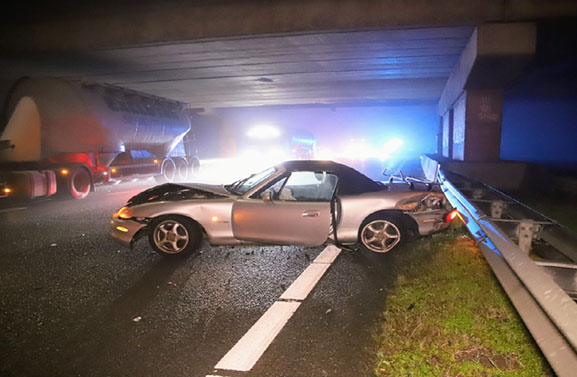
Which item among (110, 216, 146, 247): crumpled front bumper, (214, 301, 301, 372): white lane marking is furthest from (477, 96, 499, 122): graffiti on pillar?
(110, 216, 146, 247): crumpled front bumper

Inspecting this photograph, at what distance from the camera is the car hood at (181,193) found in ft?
17.5

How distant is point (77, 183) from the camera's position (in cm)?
1202

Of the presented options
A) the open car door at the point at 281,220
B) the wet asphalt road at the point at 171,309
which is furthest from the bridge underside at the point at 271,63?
the wet asphalt road at the point at 171,309

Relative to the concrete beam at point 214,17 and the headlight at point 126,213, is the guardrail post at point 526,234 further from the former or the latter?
the concrete beam at point 214,17

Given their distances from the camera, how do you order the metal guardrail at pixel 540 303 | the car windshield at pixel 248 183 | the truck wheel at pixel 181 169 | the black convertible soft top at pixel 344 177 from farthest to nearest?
the truck wheel at pixel 181 169
the car windshield at pixel 248 183
the black convertible soft top at pixel 344 177
the metal guardrail at pixel 540 303

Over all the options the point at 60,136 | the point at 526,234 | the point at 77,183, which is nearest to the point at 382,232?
the point at 526,234

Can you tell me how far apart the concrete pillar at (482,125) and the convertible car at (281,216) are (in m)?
8.06

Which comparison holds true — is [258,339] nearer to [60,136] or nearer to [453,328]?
[453,328]

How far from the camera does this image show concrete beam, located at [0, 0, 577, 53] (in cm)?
892

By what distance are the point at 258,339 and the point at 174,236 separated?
257cm

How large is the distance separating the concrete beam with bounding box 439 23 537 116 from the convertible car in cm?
610

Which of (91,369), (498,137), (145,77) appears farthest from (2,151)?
(498,137)

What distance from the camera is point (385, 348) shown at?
9.50 ft

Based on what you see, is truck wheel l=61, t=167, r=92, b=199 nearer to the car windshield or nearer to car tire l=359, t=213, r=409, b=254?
the car windshield
